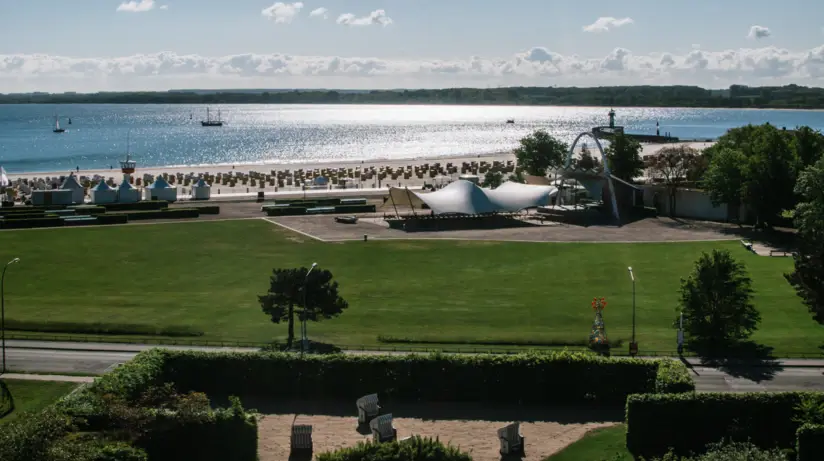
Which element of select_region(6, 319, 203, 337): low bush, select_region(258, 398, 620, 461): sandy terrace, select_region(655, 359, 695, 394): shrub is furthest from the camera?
select_region(6, 319, 203, 337): low bush

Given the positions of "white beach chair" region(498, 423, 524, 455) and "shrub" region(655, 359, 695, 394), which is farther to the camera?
"shrub" region(655, 359, 695, 394)

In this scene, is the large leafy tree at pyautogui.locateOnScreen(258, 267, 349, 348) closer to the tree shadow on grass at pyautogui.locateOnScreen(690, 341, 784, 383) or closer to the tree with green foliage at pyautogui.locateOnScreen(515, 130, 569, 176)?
the tree shadow on grass at pyautogui.locateOnScreen(690, 341, 784, 383)

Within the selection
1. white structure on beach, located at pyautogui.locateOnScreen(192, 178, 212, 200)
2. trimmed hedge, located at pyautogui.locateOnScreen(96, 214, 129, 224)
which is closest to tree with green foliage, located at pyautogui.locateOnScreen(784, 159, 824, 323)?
trimmed hedge, located at pyautogui.locateOnScreen(96, 214, 129, 224)

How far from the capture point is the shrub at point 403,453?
24359 millimetres

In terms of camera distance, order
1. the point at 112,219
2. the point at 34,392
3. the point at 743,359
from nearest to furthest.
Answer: the point at 34,392 → the point at 743,359 → the point at 112,219

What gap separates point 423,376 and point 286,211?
51.9 meters

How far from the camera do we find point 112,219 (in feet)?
261

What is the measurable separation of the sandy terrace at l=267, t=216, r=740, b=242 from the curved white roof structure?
12.8ft

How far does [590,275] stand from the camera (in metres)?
58.8

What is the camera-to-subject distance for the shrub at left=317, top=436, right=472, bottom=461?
24.4 metres

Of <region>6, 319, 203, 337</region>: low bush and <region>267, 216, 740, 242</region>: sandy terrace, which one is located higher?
<region>267, 216, 740, 242</region>: sandy terrace

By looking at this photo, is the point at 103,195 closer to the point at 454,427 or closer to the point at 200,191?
the point at 200,191

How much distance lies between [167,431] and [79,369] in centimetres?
1260

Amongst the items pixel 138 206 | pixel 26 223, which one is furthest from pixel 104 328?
pixel 138 206
